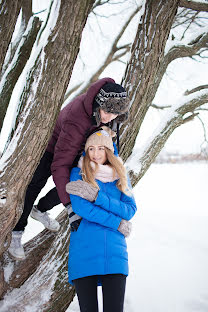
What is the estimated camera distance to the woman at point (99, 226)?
1.79m

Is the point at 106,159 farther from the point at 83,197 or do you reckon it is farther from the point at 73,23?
the point at 73,23

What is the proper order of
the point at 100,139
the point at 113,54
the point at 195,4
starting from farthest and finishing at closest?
1. the point at 113,54
2. the point at 195,4
3. the point at 100,139

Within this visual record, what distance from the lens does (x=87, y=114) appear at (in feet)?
6.40

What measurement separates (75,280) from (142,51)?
1.90 metres

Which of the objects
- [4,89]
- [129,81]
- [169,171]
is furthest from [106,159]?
[169,171]

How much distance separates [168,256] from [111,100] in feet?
13.1

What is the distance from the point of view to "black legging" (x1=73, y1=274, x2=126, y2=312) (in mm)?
1775

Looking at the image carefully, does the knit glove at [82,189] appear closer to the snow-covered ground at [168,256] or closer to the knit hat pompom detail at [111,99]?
the knit hat pompom detail at [111,99]

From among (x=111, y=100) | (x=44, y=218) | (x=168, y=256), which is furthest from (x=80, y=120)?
(x=168, y=256)


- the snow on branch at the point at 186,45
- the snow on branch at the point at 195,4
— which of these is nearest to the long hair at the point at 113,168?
the snow on branch at the point at 186,45

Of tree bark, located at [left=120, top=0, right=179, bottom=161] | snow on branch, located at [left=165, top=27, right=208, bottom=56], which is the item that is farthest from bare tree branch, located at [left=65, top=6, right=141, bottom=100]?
tree bark, located at [left=120, top=0, right=179, bottom=161]

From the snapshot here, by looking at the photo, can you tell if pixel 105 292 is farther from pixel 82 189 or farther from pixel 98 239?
pixel 82 189

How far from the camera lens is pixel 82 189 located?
1.86 metres

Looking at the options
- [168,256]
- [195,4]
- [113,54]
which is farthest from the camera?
[113,54]
